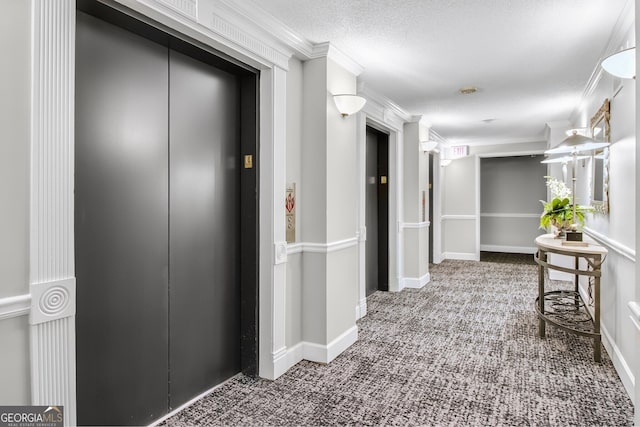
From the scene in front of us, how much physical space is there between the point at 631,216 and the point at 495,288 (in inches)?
125

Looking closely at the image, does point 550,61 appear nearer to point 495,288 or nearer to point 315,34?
point 315,34

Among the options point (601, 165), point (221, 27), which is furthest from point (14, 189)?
point (601, 165)

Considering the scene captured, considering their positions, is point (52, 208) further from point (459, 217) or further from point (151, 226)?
point (459, 217)

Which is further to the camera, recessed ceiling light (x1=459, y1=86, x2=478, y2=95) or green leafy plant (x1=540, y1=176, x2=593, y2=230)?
recessed ceiling light (x1=459, y1=86, x2=478, y2=95)

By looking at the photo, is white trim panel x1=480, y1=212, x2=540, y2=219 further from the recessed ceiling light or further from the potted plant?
the recessed ceiling light

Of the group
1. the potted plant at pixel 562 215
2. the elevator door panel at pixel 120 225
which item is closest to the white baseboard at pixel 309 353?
the elevator door panel at pixel 120 225

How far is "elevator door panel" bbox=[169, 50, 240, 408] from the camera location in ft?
7.38

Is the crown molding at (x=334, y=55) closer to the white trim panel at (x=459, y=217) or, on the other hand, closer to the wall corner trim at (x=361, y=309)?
the wall corner trim at (x=361, y=309)

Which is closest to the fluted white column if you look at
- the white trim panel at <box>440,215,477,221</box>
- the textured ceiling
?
the textured ceiling

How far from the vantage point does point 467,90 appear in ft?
13.8

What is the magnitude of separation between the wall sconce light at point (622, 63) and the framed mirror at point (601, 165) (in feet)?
4.17

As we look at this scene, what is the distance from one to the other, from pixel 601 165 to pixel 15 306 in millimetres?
4434

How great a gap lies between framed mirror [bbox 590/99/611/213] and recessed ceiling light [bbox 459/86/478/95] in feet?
3.84

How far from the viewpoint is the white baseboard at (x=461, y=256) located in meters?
7.96
